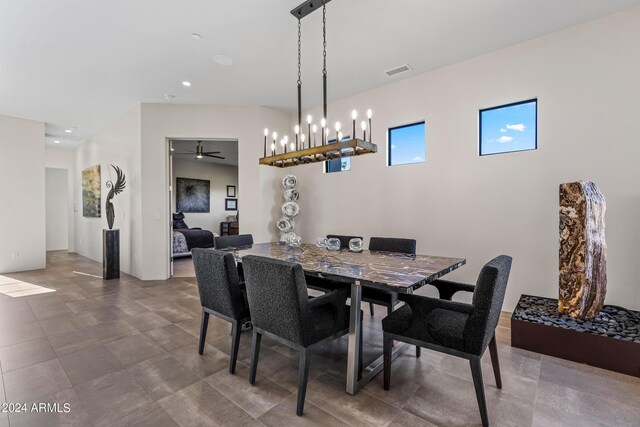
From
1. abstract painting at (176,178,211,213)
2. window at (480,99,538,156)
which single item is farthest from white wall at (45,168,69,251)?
window at (480,99,538,156)

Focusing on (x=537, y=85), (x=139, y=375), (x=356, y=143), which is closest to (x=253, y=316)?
(x=139, y=375)

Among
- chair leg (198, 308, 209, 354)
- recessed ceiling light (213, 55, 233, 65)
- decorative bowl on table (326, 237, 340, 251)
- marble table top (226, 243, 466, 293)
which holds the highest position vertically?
recessed ceiling light (213, 55, 233, 65)

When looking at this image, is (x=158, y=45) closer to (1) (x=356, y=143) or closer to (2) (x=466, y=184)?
(1) (x=356, y=143)

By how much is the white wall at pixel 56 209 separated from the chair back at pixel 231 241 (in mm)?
7703

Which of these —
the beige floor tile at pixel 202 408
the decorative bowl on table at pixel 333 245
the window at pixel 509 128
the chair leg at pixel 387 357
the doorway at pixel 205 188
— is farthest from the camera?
the doorway at pixel 205 188

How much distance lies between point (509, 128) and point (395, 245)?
194 cm

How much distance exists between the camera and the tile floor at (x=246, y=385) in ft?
5.65

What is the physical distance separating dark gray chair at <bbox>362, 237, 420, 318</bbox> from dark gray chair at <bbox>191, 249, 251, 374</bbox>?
3.49 feet

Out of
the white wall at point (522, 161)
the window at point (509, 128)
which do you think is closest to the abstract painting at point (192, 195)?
the white wall at point (522, 161)

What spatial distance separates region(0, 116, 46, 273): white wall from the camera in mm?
5527

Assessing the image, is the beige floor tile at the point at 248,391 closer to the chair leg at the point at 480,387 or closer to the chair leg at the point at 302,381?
the chair leg at the point at 302,381

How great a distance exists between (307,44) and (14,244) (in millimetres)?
6591

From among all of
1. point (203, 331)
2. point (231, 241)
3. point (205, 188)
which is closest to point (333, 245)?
point (231, 241)

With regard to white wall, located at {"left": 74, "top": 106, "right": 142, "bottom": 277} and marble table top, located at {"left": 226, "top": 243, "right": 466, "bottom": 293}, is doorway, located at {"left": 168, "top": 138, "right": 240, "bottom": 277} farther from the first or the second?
marble table top, located at {"left": 226, "top": 243, "right": 466, "bottom": 293}
